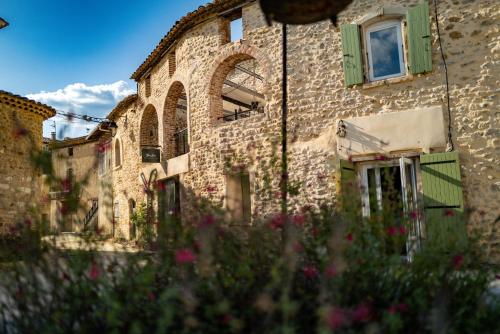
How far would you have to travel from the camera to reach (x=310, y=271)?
2.50 m

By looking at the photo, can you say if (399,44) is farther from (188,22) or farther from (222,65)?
(188,22)

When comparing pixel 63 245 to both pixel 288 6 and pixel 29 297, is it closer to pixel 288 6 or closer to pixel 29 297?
pixel 29 297

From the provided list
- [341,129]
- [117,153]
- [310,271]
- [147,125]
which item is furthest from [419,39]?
[117,153]

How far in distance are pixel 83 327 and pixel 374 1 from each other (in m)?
7.66

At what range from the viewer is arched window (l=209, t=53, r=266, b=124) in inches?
395

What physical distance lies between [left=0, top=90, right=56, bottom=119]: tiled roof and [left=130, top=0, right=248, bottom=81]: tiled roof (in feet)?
10.8

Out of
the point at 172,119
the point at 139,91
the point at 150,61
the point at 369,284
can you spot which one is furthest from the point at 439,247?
the point at 139,91

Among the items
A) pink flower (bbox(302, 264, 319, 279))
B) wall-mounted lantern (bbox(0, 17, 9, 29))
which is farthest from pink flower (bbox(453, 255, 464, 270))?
wall-mounted lantern (bbox(0, 17, 9, 29))

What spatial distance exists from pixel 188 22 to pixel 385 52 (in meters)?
5.09

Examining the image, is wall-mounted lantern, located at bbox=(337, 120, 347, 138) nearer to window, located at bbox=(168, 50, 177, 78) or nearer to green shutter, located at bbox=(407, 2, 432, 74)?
green shutter, located at bbox=(407, 2, 432, 74)

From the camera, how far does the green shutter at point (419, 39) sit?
7.27 m

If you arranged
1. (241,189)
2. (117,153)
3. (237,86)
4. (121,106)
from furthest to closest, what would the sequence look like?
(117,153), (121,106), (237,86), (241,189)

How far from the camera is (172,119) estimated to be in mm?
12297

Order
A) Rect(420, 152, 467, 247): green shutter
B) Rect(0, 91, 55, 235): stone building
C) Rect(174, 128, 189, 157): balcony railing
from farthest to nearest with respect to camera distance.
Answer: Rect(174, 128, 189, 157): balcony railing → Rect(0, 91, 55, 235): stone building → Rect(420, 152, 467, 247): green shutter
